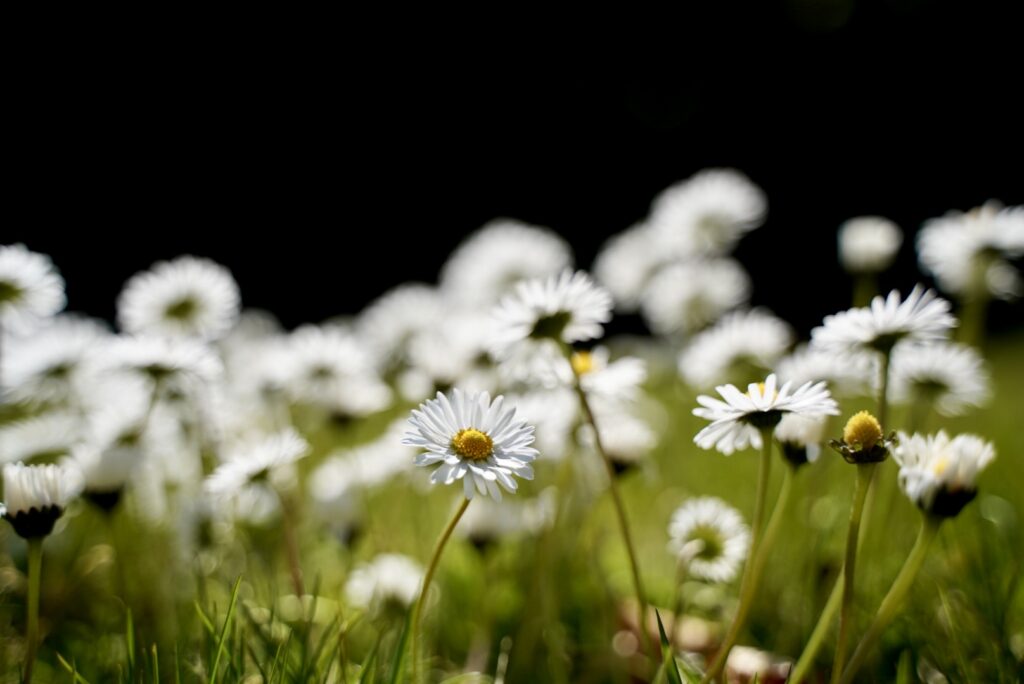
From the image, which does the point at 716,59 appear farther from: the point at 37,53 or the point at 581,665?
the point at 581,665

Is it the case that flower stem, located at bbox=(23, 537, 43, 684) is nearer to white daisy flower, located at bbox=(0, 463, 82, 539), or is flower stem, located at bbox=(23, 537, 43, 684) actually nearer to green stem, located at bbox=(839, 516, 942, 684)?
white daisy flower, located at bbox=(0, 463, 82, 539)

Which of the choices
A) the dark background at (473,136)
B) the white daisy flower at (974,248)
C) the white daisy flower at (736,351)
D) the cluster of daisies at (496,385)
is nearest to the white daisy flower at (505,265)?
the cluster of daisies at (496,385)

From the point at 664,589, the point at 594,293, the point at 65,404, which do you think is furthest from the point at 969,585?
the point at 65,404

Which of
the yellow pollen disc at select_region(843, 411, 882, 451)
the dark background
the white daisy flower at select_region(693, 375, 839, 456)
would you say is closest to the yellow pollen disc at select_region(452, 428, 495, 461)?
the white daisy flower at select_region(693, 375, 839, 456)

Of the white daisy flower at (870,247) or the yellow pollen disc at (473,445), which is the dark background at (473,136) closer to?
the white daisy flower at (870,247)

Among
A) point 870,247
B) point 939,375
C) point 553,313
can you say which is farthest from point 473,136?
point 553,313

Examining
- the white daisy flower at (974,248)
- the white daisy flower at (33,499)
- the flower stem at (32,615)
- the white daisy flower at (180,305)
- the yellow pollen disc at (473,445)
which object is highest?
the white daisy flower at (974,248)

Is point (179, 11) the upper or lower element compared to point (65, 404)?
upper

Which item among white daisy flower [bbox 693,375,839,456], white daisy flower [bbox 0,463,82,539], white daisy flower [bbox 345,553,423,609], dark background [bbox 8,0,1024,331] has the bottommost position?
white daisy flower [bbox 345,553,423,609]
